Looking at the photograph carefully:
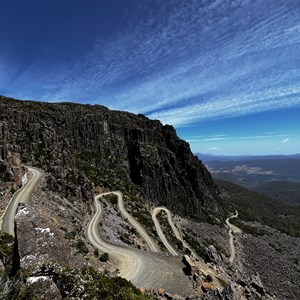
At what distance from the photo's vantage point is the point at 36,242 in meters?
17.0

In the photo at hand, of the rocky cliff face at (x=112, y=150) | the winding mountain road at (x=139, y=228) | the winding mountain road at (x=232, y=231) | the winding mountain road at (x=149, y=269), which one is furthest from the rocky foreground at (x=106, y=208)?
the winding mountain road at (x=139, y=228)

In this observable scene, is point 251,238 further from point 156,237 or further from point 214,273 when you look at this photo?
point 214,273

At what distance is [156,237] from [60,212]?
114 feet

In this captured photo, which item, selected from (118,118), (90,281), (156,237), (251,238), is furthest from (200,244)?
(90,281)

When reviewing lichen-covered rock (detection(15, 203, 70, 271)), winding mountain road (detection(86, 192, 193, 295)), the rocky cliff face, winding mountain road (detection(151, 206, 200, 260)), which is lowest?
winding mountain road (detection(151, 206, 200, 260))

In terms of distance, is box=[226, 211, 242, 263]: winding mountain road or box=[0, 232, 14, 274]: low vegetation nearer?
box=[0, 232, 14, 274]: low vegetation

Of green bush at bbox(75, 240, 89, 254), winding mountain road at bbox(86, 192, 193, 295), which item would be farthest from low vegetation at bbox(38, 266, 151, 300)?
green bush at bbox(75, 240, 89, 254)

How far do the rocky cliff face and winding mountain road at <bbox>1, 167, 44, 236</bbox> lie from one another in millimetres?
10607

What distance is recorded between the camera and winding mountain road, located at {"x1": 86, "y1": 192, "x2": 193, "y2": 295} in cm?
2790

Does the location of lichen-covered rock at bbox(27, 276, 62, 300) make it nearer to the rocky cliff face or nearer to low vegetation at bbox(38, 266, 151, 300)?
low vegetation at bbox(38, 266, 151, 300)

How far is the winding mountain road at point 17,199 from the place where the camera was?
1412 inches

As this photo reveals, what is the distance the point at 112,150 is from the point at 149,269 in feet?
325

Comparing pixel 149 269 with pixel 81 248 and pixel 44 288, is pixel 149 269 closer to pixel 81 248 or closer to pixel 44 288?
pixel 81 248

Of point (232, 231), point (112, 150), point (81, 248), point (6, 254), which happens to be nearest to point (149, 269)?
point (81, 248)
